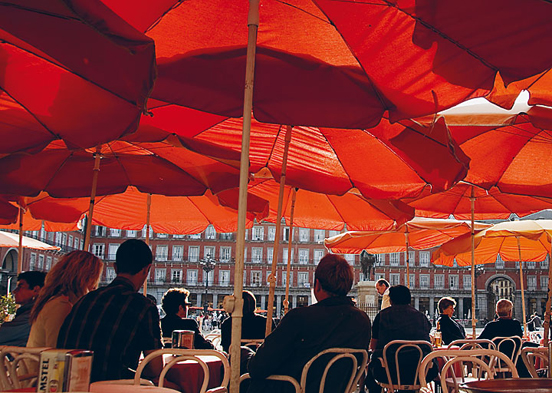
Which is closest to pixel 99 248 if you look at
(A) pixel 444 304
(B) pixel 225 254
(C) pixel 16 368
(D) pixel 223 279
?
(B) pixel 225 254

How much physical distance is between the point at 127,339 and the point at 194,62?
4.67 ft

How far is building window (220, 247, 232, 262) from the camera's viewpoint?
55625 mm

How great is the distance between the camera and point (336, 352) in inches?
102

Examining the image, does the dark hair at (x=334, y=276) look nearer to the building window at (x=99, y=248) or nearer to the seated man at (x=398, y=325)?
the seated man at (x=398, y=325)

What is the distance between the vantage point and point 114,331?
235 centimetres

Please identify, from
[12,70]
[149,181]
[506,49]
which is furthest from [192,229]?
[506,49]

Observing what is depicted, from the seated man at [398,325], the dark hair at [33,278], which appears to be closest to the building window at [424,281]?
the seated man at [398,325]

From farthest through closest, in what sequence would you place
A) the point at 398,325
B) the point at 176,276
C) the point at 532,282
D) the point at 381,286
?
the point at 176,276
the point at 532,282
the point at 381,286
the point at 398,325

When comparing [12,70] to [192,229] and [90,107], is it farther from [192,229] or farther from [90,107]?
[192,229]

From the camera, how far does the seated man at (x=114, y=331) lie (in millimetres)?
2342

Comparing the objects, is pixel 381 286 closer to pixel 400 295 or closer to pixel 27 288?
pixel 400 295

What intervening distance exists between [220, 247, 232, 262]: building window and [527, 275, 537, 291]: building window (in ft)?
97.9

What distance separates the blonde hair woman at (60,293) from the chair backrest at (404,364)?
2.45 meters

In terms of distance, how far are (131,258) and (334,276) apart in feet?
3.29
